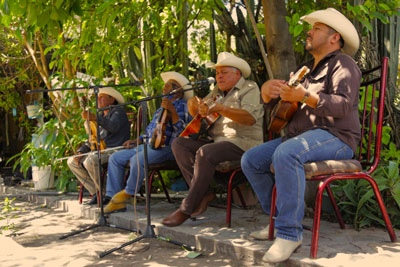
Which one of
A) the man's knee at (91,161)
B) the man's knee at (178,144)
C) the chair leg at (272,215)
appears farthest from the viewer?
the man's knee at (91,161)

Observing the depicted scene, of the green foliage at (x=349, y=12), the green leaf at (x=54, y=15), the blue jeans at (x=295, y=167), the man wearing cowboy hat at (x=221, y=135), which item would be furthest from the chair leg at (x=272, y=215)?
the green leaf at (x=54, y=15)

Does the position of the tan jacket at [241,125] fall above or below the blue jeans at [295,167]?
above

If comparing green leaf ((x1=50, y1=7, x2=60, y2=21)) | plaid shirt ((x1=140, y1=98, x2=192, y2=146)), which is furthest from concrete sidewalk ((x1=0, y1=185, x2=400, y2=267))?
green leaf ((x1=50, y1=7, x2=60, y2=21))

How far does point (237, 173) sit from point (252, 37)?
237 centimetres

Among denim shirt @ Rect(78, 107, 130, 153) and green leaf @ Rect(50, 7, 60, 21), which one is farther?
denim shirt @ Rect(78, 107, 130, 153)

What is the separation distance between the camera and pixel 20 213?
227 inches

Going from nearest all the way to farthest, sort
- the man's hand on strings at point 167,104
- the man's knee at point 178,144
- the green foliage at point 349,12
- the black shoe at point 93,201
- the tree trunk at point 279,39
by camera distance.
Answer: the green foliage at point 349,12 < the man's knee at point 178,144 < the tree trunk at point 279,39 < the man's hand on strings at point 167,104 < the black shoe at point 93,201

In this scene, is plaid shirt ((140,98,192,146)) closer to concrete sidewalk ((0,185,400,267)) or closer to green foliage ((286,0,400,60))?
concrete sidewalk ((0,185,400,267))

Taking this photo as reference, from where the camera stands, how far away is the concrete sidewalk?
8.73 feet

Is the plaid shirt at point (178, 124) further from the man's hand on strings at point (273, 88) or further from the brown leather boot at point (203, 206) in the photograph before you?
the man's hand on strings at point (273, 88)

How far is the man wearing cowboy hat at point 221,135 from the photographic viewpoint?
365cm

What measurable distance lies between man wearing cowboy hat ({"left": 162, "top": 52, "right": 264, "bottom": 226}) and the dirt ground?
0.42 meters

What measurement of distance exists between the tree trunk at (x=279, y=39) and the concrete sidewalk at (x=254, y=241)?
4.46ft

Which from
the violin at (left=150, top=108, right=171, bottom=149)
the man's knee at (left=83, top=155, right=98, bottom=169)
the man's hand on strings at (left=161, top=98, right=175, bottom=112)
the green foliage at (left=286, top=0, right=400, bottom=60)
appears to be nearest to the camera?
the green foliage at (left=286, top=0, right=400, bottom=60)
